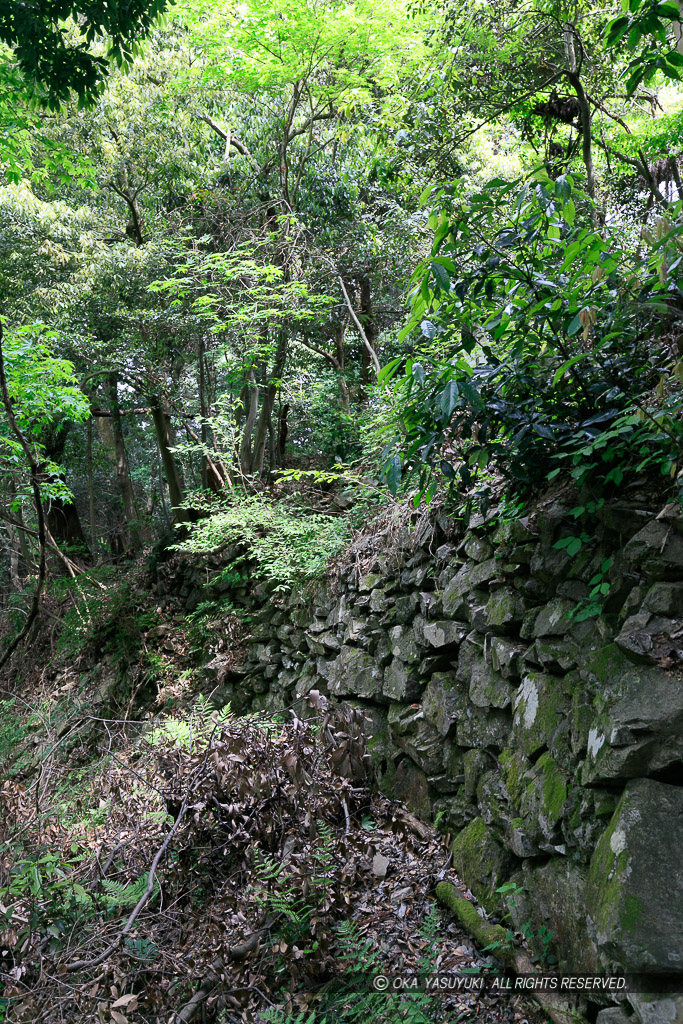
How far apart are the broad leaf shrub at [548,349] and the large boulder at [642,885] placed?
120cm

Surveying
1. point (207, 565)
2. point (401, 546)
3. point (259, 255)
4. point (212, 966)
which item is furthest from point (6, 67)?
point (212, 966)

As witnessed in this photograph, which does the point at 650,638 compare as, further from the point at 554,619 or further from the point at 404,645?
the point at 404,645

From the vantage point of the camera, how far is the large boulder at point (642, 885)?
1934 mm

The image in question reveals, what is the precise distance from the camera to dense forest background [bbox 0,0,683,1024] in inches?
107

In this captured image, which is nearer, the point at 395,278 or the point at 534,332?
the point at 534,332

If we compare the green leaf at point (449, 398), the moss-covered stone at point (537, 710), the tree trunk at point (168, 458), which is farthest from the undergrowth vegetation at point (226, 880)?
the tree trunk at point (168, 458)

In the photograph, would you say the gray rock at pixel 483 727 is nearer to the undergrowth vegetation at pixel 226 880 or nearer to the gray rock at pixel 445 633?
the gray rock at pixel 445 633

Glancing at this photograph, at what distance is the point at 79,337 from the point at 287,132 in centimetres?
388

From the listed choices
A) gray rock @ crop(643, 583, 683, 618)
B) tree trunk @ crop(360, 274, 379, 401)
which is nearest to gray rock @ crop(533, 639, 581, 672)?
gray rock @ crop(643, 583, 683, 618)

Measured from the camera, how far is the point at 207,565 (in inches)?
317

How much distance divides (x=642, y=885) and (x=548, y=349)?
7.14 feet

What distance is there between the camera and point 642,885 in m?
2.02

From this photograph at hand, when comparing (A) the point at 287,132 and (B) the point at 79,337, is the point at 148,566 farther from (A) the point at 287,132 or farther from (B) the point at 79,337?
(A) the point at 287,132

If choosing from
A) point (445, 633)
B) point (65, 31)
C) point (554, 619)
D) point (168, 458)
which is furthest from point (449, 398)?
point (168, 458)
